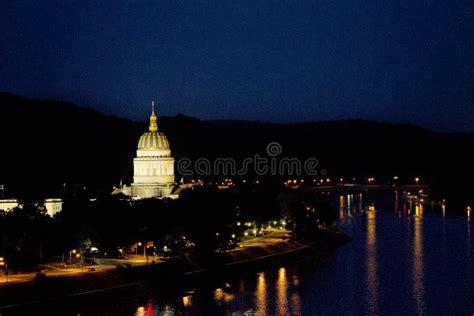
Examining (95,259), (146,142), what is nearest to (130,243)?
(95,259)

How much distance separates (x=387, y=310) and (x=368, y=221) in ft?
111

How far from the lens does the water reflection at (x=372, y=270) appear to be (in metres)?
30.0

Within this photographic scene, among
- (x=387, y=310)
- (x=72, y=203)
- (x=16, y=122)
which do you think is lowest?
(x=387, y=310)

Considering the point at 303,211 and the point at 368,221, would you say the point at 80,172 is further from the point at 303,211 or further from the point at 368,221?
the point at 303,211

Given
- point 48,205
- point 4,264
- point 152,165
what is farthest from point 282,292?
point 152,165

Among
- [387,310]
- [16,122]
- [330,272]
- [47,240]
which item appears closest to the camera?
[387,310]

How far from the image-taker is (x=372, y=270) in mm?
37000

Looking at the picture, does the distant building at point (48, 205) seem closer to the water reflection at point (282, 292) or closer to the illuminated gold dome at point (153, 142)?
the illuminated gold dome at point (153, 142)

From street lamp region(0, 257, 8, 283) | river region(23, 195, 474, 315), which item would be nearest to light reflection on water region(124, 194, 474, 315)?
river region(23, 195, 474, 315)

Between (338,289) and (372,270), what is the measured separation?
4615 millimetres

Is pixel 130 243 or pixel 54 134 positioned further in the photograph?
pixel 54 134

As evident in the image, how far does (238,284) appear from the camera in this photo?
33406mm

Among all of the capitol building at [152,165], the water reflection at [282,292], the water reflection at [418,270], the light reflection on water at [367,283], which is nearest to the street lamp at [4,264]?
the light reflection on water at [367,283]

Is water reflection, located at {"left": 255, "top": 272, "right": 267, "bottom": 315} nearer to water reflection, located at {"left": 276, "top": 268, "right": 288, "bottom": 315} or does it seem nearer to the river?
the river
